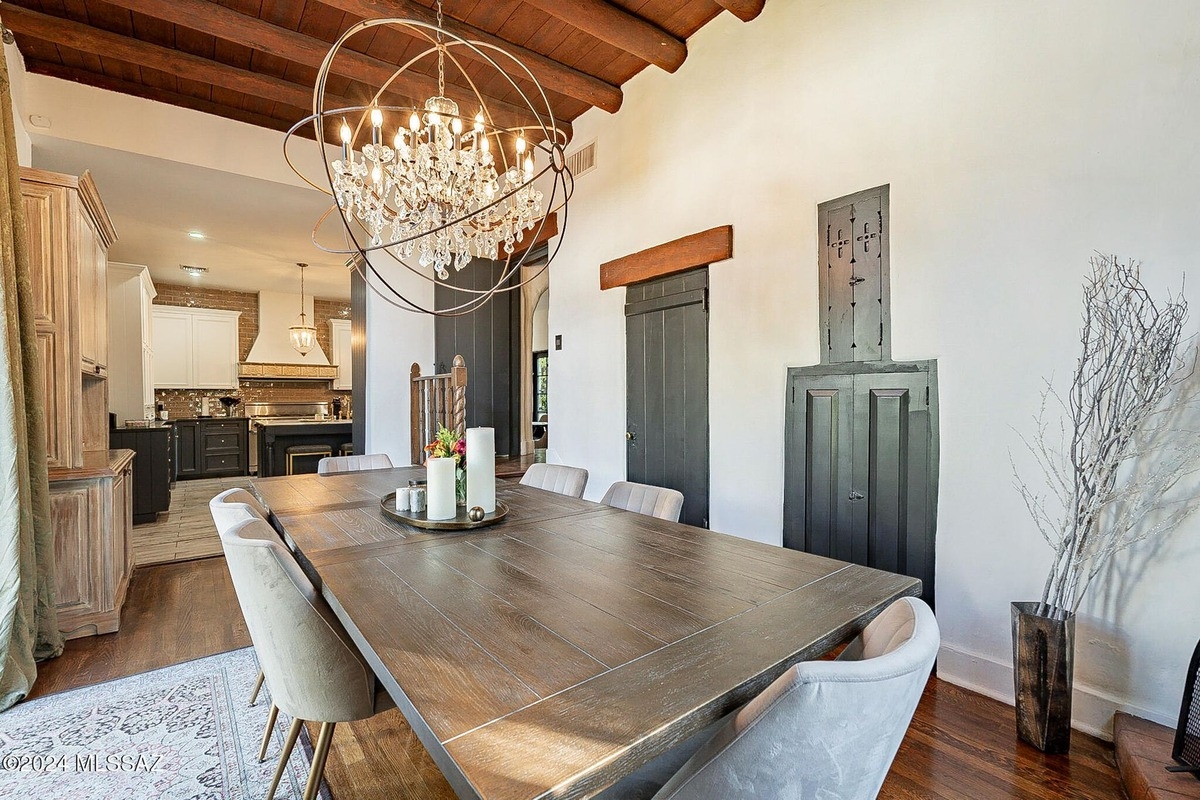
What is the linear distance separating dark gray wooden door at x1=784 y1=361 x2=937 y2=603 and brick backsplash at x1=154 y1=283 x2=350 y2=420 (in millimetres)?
9393

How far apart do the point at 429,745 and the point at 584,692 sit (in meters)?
0.25

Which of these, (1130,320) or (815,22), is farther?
(815,22)

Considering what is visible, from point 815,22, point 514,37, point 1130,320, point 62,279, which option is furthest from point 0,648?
point 815,22

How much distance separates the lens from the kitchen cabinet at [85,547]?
2.64 m

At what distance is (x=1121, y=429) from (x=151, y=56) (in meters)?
5.54

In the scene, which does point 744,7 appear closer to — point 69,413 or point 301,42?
point 301,42

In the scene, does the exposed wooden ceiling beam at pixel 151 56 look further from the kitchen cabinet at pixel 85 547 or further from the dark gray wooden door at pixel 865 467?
the dark gray wooden door at pixel 865 467

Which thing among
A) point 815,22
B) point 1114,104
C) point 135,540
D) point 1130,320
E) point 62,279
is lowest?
point 135,540

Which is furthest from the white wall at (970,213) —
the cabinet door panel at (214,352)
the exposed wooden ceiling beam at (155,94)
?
the cabinet door panel at (214,352)

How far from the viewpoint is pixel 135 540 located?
459cm

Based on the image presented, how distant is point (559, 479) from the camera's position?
288cm

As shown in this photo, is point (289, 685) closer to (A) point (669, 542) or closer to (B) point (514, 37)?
(A) point (669, 542)

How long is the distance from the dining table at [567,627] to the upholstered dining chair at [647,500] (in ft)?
0.79

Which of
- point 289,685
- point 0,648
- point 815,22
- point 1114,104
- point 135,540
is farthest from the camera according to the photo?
point 135,540
